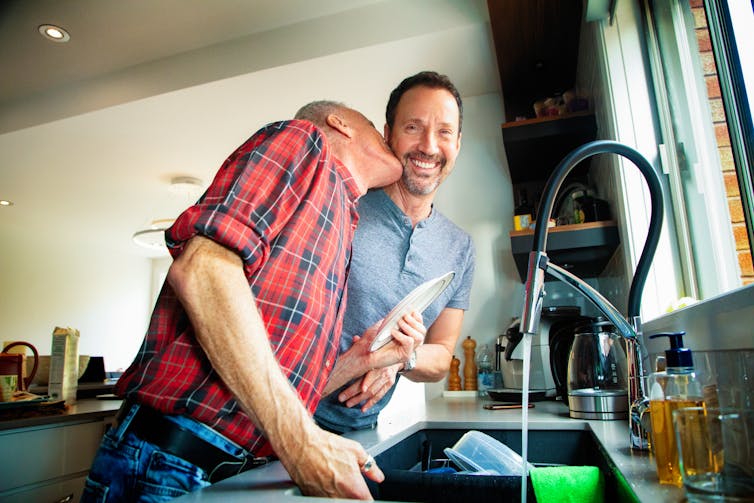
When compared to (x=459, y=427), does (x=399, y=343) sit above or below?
above

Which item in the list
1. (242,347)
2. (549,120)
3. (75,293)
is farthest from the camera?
(75,293)

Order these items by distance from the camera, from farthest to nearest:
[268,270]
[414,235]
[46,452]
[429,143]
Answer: [46,452] → [414,235] → [429,143] → [268,270]

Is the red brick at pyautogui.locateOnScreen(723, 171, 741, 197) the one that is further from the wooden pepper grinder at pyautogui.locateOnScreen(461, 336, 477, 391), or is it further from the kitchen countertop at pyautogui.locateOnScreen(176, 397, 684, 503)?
the wooden pepper grinder at pyautogui.locateOnScreen(461, 336, 477, 391)

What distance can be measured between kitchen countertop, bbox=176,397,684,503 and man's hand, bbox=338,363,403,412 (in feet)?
0.22

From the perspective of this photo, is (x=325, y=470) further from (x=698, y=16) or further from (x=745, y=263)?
(x=698, y=16)

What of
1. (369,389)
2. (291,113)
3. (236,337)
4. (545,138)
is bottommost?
(369,389)

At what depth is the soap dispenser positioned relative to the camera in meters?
0.58

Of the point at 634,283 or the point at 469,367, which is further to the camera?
the point at 469,367

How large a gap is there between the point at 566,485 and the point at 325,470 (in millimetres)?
311

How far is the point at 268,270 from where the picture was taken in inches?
33.1

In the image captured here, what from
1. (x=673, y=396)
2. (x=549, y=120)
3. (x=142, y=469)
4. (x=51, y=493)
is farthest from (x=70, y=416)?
(x=549, y=120)

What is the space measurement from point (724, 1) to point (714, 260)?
0.57 m

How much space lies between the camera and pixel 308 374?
0.86 m

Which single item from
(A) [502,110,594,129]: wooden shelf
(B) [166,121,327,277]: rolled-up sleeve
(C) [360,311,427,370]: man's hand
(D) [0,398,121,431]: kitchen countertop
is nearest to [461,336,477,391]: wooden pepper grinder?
(A) [502,110,594,129]: wooden shelf
